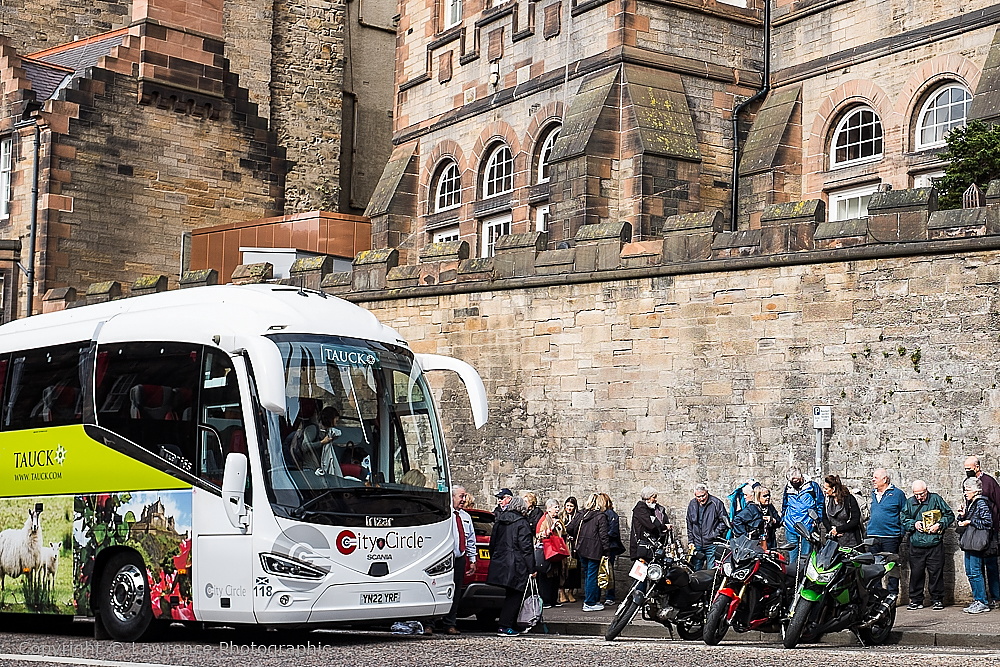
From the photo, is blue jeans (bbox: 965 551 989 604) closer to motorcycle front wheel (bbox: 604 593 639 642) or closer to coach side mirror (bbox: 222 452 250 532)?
motorcycle front wheel (bbox: 604 593 639 642)

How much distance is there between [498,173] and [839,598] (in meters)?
15.3

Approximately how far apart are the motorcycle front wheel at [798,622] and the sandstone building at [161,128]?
19.2 m

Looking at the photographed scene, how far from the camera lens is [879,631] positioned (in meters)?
12.2

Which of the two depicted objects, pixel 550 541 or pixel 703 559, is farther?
pixel 550 541

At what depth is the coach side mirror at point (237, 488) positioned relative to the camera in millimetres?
11398

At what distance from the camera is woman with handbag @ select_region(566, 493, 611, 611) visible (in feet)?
55.4

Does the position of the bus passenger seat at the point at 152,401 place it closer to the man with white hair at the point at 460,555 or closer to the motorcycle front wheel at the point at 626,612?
the man with white hair at the point at 460,555

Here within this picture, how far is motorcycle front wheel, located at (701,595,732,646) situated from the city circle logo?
3.03 meters

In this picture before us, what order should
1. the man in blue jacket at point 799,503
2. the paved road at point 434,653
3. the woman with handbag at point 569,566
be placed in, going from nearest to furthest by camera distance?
the paved road at point 434,653 < the man in blue jacket at point 799,503 < the woman with handbag at point 569,566

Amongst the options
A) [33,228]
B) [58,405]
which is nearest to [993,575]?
[58,405]

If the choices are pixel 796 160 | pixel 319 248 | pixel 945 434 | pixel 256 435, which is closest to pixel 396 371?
pixel 256 435

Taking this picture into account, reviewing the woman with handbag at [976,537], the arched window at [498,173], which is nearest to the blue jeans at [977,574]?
the woman with handbag at [976,537]

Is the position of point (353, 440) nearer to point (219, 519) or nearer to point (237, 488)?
point (237, 488)

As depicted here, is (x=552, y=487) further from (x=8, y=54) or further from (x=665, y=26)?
(x=8, y=54)
